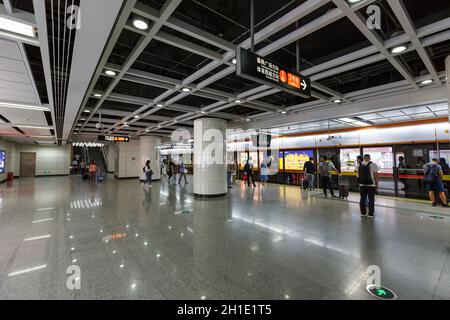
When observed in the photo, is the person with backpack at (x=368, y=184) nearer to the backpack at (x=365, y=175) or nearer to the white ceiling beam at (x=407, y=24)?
the backpack at (x=365, y=175)

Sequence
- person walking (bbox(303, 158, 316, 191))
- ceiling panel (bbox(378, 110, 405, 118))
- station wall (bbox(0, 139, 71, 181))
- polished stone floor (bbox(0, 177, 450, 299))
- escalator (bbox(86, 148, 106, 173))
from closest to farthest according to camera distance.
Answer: polished stone floor (bbox(0, 177, 450, 299)), ceiling panel (bbox(378, 110, 405, 118)), person walking (bbox(303, 158, 316, 191)), station wall (bbox(0, 139, 71, 181)), escalator (bbox(86, 148, 106, 173))

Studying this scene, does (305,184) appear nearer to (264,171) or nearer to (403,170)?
(264,171)

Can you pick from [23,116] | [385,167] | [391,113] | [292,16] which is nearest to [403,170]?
[385,167]

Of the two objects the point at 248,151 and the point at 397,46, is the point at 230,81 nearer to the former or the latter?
the point at 397,46

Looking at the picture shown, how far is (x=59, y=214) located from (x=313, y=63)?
754cm

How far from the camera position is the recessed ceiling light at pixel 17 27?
2.44m

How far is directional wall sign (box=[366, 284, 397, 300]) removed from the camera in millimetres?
2004

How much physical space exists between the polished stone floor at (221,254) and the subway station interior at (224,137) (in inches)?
1.0

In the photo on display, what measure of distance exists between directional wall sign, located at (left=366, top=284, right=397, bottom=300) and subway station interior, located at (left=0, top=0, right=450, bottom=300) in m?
0.02

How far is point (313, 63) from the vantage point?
4348mm

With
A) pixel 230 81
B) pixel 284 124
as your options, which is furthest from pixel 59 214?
pixel 284 124

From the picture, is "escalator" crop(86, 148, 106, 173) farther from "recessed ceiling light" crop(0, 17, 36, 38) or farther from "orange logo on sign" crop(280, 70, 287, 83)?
"orange logo on sign" crop(280, 70, 287, 83)

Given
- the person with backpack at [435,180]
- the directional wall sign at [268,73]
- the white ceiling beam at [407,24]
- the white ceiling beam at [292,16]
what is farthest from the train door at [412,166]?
the white ceiling beam at [292,16]

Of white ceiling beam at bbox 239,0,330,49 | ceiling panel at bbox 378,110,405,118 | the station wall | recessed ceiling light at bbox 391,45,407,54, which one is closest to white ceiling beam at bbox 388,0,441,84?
recessed ceiling light at bbox 391,45,407,54
